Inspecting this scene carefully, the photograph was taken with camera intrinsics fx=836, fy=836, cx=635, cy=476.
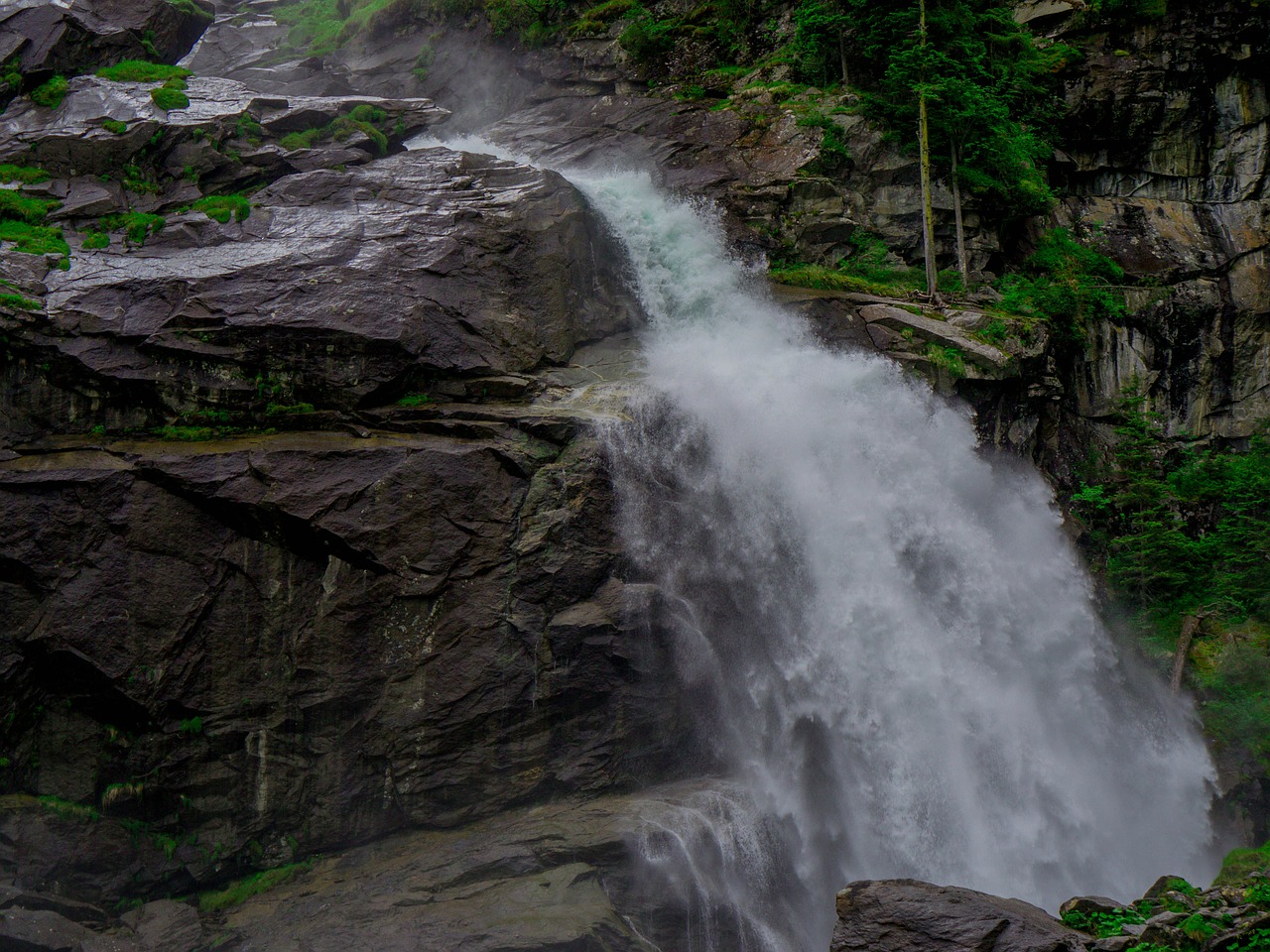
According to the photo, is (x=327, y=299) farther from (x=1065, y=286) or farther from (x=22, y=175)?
(x=1065, y=286)

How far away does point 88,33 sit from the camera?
63.2 feet

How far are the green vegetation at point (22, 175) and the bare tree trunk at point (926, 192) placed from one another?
59.2 ft

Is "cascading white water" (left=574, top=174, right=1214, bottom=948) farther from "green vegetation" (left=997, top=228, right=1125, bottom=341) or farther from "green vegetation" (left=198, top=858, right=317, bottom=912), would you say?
"green vegetation" (left=198, top=858, right=317, bottom=912)

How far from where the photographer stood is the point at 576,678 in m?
12.5

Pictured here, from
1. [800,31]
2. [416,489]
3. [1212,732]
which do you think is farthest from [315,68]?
[1212,732]

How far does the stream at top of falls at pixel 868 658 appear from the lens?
41.7 feet

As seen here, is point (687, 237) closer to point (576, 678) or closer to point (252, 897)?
point (576, 678)

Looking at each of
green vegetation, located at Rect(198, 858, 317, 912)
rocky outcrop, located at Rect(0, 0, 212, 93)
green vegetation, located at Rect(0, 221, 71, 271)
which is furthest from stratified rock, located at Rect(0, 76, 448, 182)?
green vegetation, located at Rect(198, 858, 317, 912)

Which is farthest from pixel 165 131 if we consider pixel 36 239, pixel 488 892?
pixel 488 892

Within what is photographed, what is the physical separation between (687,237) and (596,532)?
924cm

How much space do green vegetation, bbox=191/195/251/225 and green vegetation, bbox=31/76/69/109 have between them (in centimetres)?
505

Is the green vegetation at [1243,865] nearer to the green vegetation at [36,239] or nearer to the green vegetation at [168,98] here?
the green vegetation at [36,239]

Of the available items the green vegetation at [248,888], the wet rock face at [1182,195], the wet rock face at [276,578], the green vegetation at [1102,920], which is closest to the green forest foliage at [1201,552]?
the wet rock face at [1182,195]

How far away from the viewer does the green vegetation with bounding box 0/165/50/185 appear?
1527 centimetres
